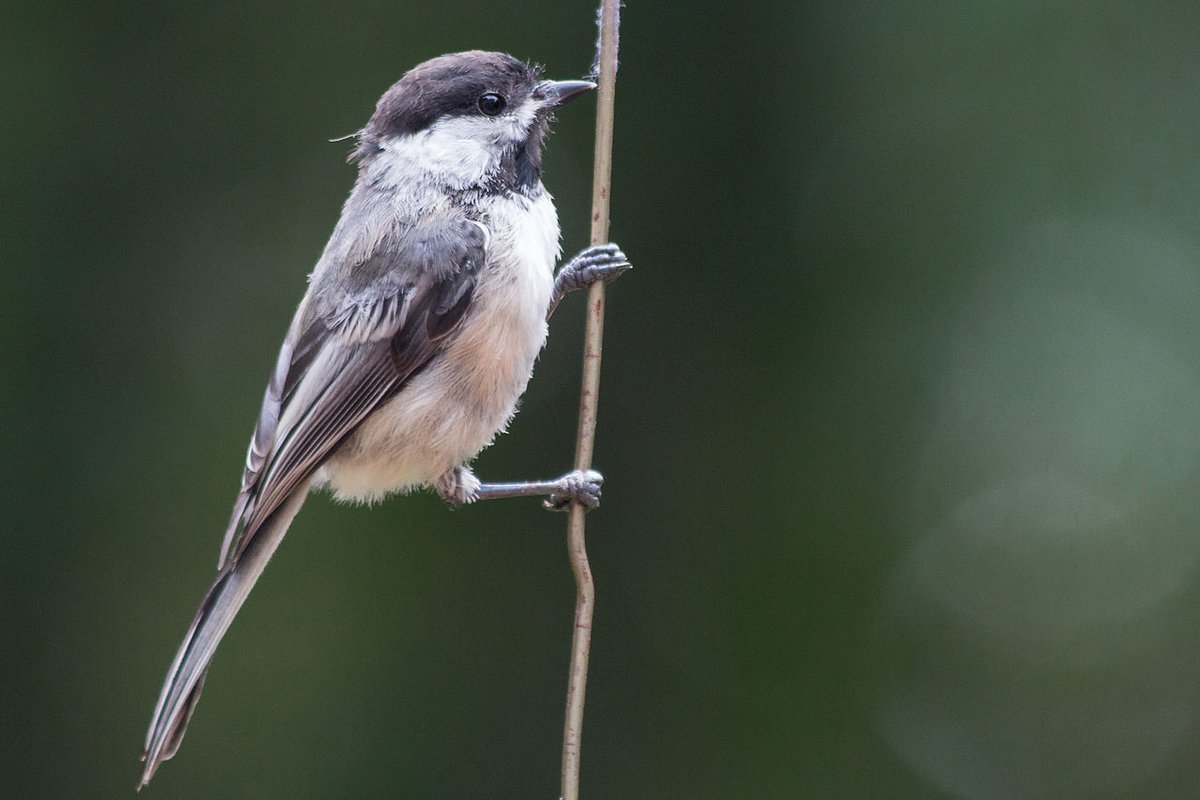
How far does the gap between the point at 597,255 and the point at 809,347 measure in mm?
2214

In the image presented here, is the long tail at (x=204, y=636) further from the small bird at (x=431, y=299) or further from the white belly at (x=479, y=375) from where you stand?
the white belly at (x=479, y=375)

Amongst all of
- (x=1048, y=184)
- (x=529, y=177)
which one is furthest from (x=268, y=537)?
(x=1048, y=184)

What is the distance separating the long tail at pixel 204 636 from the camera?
209 centimetres

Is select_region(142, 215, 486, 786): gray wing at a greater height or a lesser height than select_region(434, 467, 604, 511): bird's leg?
greater

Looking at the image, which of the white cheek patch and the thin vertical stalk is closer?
the thin vertical stalk

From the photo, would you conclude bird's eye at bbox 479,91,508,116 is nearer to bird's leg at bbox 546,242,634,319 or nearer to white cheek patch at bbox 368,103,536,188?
white cheek patch at bbox 368,103,536,188

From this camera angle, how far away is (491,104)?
2668 mm

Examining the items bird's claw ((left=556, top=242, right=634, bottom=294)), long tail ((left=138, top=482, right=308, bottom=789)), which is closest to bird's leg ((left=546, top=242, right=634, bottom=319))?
bird's claw ((left=556, top=242, right=634, bottom=294))

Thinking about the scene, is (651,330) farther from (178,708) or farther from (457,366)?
(178,708)

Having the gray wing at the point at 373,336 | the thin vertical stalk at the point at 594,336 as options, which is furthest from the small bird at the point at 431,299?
the thin vertical stalk at the point at 594,336

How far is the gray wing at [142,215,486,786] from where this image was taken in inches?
98.4

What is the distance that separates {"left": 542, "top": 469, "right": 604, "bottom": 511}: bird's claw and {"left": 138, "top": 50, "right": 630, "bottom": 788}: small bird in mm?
85

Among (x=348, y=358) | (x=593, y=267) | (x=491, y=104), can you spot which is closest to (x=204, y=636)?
(x=348, y=358)

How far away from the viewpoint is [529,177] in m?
2.65
